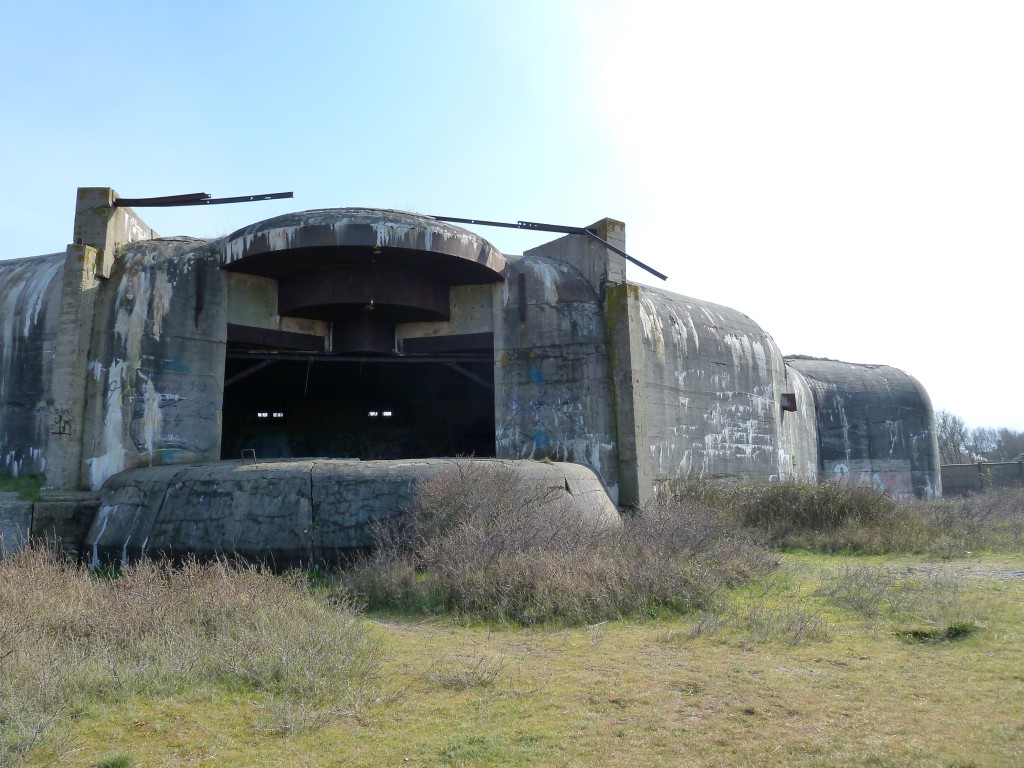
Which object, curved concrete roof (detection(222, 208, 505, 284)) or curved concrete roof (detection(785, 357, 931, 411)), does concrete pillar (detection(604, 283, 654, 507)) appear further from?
curved concrete roof (detection(785, 357, 931, 411))

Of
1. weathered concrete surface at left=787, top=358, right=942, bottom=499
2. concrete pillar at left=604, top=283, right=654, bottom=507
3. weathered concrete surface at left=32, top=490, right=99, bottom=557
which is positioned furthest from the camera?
weathered concrete surface at left=787, top=358, right=942, bottom=499

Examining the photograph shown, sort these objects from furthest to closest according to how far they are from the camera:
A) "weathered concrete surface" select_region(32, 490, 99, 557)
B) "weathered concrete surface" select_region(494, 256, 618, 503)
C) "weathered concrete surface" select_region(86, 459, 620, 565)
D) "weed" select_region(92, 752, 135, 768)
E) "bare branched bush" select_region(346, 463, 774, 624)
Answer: "weathered concrete surface" select_region(494, 256, 618, 503) < "weathered concrete surface" select_region(32, 490, 99, 557) < "weathered concrete surface" select_region(86, 459, 620, 565) < "bare branched bush" select_region(346, 463, 774, 624) < "weed" select_region(92, 752, 135, 768)

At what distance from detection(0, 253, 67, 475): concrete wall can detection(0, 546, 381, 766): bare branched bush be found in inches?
208

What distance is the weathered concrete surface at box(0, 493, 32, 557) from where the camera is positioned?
9000 millimetres

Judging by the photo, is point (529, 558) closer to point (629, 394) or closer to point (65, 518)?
point (629, 394)

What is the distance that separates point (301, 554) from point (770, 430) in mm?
10362

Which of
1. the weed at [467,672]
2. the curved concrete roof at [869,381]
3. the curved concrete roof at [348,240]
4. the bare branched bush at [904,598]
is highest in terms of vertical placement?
the curved concrete roof at [348,240]

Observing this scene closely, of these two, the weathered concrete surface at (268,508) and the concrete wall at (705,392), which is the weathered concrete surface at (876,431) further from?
the weathered concrete surface at (268,508)

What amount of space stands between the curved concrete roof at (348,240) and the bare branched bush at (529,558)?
365cm

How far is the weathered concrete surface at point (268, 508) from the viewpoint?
7953mm

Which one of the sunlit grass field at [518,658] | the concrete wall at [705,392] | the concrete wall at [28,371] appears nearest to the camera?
the sunlit grass field at [518,658]

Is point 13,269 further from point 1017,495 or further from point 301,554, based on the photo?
point 1017,495

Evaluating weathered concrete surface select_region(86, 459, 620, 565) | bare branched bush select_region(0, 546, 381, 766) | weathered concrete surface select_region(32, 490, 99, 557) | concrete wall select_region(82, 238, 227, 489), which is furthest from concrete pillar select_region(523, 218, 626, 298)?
weathered concrete surface select_region(32, 490, 99, 557)

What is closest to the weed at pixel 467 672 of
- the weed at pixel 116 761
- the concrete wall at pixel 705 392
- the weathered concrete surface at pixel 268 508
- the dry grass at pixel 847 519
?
the weed at pixel 116 761
